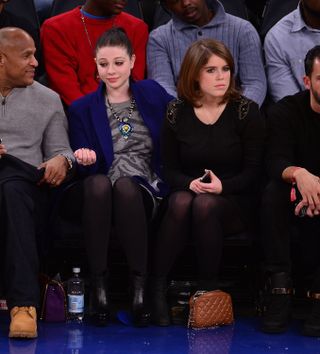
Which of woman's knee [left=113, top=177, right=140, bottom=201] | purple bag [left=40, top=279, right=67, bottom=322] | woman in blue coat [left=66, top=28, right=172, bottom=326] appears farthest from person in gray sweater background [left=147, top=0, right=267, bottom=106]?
purple bag [left=40, top=279, right=67, bottom=322]

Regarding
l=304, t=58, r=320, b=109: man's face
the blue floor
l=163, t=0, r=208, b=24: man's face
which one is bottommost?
the blue floor

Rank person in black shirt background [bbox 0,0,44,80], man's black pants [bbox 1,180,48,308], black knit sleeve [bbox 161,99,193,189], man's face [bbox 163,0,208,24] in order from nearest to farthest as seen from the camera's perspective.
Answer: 1. man's black pants [bbox 1,180,48,308]
2. black knit sleeve [bbox 161,99,193,189]
3. person in black shirt background [bbox 0,0,44,80]
4. man's face [bbox 163,0,208,24]

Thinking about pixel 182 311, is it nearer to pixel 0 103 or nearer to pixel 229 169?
pixel 229 169

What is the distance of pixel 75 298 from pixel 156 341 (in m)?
0.45

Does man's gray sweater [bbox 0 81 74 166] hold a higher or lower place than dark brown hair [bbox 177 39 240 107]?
lower

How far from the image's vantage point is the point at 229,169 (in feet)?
12.9

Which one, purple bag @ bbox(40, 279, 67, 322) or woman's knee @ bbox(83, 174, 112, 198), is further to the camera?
purple bag @ bbox(40, 279, 67, 322)

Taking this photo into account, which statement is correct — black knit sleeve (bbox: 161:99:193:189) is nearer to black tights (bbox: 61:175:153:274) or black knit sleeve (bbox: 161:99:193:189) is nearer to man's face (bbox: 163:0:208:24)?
black tights (bbox: 61:175:153:274)

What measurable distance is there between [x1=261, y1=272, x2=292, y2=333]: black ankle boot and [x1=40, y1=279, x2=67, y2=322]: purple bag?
0.79m

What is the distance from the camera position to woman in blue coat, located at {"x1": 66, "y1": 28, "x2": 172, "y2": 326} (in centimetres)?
374

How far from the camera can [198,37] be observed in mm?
4508

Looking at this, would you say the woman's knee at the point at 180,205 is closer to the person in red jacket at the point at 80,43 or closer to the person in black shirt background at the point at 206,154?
the person in black shirt background at the point at 206,154

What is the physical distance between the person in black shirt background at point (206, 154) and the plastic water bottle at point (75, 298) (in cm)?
30

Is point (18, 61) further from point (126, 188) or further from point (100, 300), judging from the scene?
point (100, 300)
